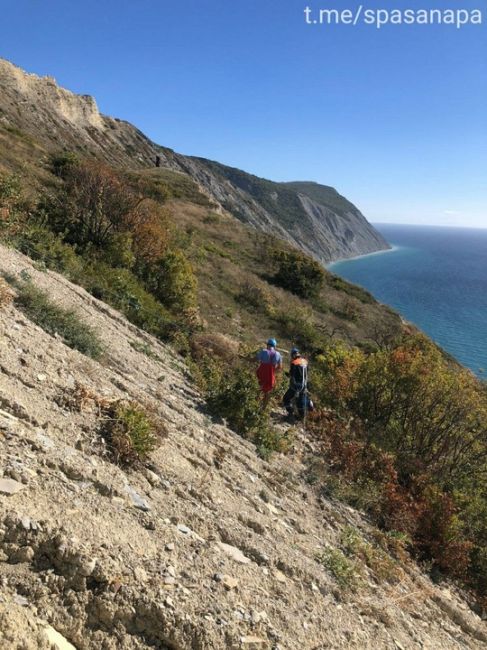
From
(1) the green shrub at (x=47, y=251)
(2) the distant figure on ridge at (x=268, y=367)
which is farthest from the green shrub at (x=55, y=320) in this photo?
(1) the green shrub at (x=47, y=251)

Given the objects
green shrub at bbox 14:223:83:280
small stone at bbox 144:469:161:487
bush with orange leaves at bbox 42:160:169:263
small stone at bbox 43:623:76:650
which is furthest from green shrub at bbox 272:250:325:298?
small stone at bbox 43:623:76:650

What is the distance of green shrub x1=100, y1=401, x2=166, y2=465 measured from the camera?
5.16 meters

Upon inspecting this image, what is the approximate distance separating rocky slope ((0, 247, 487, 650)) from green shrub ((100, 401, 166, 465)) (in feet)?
0.54

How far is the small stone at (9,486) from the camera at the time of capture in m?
3.53

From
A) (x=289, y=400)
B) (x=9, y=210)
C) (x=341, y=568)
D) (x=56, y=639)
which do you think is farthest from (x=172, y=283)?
(x=56, y=639)

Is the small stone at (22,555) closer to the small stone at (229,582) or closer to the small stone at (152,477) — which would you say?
the small stone at (229,582)

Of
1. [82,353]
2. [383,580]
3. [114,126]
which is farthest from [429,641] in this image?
[114,126]

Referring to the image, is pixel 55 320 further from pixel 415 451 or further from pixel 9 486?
pixel 415 451

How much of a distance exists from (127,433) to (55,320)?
11.2ft

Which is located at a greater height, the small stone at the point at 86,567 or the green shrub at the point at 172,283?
the green shrub at the point at 172,283

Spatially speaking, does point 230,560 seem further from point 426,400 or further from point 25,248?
point 25,248

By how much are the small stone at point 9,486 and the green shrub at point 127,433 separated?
4.72 ft

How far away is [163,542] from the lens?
13.6 ft

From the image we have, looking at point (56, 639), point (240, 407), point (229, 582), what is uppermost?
point (56, 639)
